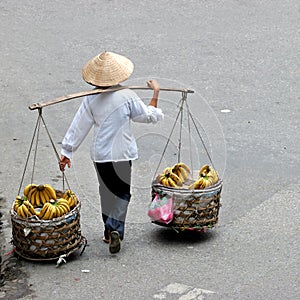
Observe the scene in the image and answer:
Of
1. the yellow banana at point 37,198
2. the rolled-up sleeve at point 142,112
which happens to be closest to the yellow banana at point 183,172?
the rolled-up sleeve at point 142,112

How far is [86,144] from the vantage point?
26.6ft

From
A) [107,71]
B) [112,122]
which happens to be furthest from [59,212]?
[107,71]

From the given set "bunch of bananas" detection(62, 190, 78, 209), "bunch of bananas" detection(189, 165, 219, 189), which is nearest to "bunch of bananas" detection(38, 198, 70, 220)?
"bunch of bananas" detection(62, 190, 78, 209)

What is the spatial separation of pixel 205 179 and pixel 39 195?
128cm

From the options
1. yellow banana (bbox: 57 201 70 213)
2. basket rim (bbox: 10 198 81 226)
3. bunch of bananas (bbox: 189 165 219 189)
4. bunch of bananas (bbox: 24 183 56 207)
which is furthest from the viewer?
bunch of bananas (bbox: 189 165 219 189)

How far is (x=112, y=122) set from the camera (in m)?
5.84

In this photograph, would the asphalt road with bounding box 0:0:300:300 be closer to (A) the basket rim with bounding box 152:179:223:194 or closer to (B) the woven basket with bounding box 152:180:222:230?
(B) the woven basket with bounding box 152:180:222:230

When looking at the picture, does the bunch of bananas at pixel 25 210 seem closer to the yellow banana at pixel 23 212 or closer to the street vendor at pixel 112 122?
the yellow banana at pixel 23 212

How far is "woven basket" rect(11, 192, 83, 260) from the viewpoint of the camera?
18.5ft

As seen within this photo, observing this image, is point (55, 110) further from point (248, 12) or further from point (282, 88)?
point (248, 12)

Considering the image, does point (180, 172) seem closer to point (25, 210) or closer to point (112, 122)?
point (112, 122)

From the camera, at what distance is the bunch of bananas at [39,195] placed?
597cm

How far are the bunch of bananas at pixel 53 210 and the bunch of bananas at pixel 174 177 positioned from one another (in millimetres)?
841

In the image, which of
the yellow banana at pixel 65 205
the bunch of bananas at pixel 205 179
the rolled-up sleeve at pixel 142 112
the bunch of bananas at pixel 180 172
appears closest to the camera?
the yellow banana at pixel 65 205
